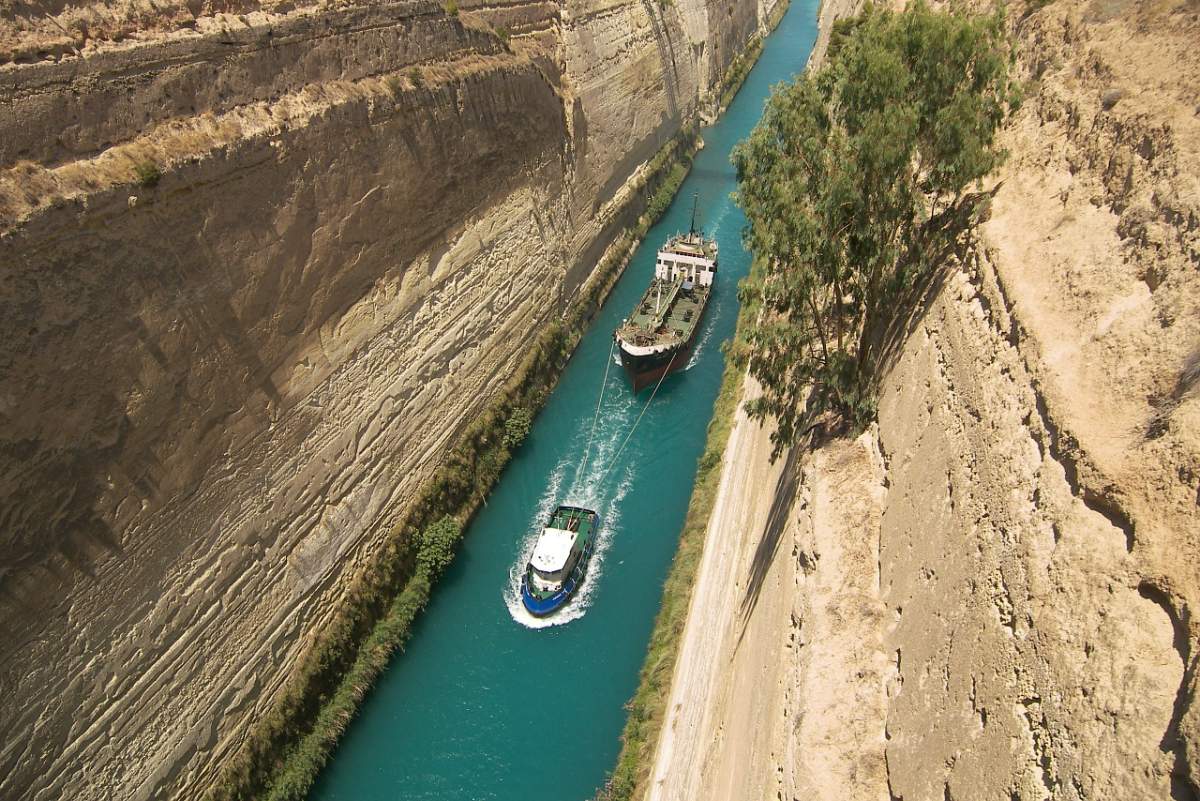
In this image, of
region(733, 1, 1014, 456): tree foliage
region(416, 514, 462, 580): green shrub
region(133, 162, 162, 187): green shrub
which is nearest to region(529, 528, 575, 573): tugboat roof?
region(416, 514, 462, 580): green shrub

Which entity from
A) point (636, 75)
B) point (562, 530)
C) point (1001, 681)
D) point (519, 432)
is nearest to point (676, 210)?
point (636, 75)

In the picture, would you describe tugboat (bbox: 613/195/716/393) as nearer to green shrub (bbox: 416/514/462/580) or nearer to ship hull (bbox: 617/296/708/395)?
ship hull (bbox: 617/296/708/395)

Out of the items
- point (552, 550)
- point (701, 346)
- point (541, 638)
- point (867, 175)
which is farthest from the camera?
point (701, 346)

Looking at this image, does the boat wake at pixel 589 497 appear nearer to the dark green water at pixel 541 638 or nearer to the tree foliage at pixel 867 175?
the dark green water at pixel 541 638

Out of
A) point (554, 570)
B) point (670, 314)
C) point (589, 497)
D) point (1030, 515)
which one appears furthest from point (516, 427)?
point (1030, 515)

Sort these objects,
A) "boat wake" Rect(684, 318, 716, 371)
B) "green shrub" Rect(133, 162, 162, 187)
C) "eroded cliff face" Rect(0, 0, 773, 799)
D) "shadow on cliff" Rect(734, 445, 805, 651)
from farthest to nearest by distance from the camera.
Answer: "boat wake" Rect(684, 318, 716, 371) < "shadow on cliff" Rect(734, 445, 805, 651) < "green shrub" Rect(133, 162, 162, 187) < "eroded cliff face" Rect(0, 0, 773, 799)

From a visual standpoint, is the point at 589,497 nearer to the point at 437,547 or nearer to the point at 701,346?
the point at 437,547

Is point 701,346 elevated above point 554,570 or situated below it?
below
